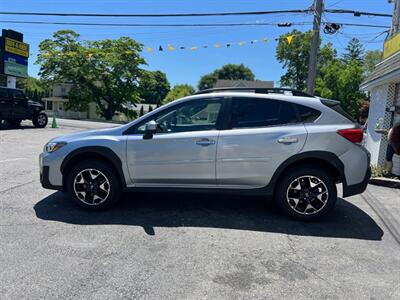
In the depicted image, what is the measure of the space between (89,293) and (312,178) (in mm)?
3274

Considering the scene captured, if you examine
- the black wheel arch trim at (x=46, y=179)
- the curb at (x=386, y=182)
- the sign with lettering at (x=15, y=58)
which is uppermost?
the sign with lettering at (x=15, y=58)

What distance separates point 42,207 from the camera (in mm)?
5562

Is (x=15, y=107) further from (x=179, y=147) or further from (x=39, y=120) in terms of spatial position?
(x=179, y=147)

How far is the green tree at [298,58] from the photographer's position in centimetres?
5884

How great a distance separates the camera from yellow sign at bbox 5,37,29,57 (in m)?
24.1

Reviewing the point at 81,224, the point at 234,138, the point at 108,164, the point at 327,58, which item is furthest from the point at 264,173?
the point at 327,58

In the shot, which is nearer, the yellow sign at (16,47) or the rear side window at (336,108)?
the rear side window at (336,108)

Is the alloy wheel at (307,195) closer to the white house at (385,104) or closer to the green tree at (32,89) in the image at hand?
the white house at (385,104)

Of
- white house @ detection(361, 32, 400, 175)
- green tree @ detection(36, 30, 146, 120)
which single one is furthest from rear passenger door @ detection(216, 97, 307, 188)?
green tree @ detection(36, 30, 146, 120)

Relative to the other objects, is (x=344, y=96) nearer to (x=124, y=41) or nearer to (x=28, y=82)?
(x=124, y=41)

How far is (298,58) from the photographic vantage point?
203 ft

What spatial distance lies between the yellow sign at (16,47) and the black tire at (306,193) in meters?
24.4

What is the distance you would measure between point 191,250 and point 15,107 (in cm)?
1606

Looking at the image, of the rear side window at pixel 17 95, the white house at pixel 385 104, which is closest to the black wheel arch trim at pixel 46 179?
the white house at pixel 385 104
